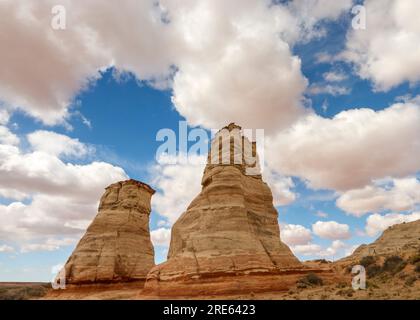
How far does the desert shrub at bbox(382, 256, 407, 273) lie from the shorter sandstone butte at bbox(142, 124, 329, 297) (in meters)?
7.33

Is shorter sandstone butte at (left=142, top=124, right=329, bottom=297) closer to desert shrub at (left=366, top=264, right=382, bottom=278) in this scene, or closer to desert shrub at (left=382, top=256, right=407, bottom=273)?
desert shrub at (left=382, top=256, right=407, bottom=273)

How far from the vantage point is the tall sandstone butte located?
31.0 metres

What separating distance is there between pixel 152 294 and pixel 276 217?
16331mm

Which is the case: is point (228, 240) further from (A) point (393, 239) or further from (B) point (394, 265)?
(A) point (393, 239)

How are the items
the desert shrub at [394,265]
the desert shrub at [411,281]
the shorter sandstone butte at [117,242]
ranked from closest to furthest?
the desert shrub at [411,281], the desert shrub at [394,265], the shorter sandstone butte at [117,242]

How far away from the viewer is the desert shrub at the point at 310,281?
32594mm

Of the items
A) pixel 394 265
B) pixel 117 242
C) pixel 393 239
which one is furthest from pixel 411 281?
pixel 393 239

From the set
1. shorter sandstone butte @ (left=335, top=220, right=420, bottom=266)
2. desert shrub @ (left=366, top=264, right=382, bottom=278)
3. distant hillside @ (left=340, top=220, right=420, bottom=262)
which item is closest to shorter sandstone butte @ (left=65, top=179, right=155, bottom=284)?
desert shrub @ (left=366, top=264, right=382, bottom=278)

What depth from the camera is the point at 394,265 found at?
40.1 m

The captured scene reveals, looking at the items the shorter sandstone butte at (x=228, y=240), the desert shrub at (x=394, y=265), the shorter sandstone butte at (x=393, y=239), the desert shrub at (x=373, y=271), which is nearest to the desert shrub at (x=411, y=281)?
the desert shrub at (x=394, y=265)

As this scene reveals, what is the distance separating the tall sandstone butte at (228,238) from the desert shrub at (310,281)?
110 centimetres

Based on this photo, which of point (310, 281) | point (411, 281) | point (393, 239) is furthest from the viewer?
point (393, 239)

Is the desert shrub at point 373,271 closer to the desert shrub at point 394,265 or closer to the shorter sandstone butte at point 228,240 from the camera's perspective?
the desert shrub at point 394,265

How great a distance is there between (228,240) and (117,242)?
26.4 m
